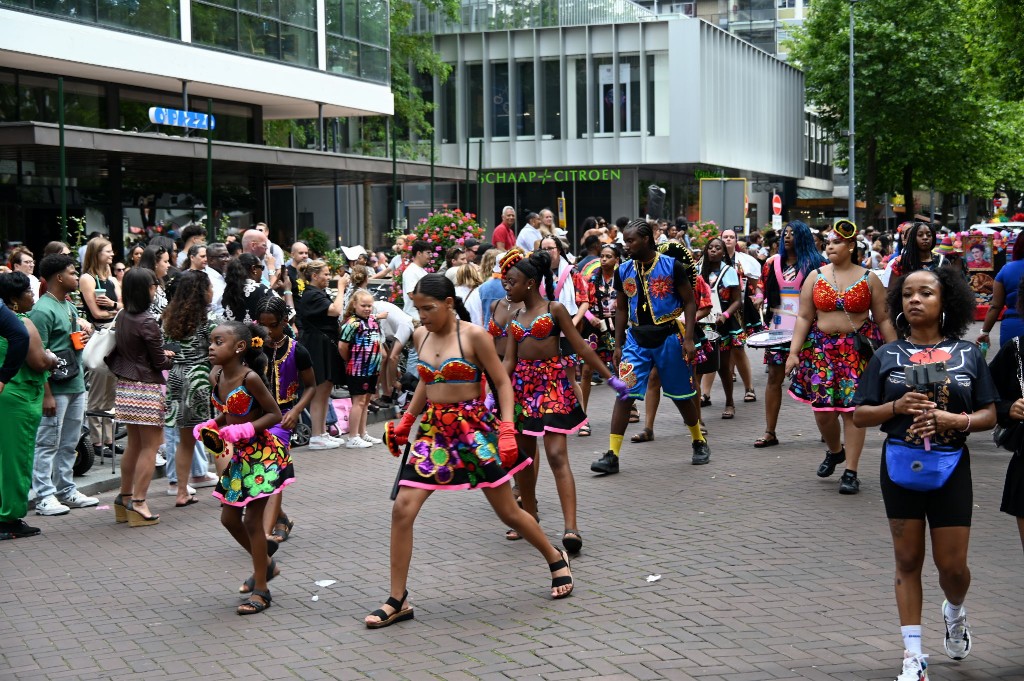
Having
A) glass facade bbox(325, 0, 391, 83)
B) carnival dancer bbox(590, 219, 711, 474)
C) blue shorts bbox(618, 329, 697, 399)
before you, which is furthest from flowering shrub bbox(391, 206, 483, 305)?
glass facade bbox(325, 0, 391, 83)

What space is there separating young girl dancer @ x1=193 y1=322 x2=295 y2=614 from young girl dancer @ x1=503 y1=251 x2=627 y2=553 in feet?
5.45

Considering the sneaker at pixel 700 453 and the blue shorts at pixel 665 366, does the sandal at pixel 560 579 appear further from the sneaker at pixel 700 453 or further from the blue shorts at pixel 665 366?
the sneaker at pixel 700 453

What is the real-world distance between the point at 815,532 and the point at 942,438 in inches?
126

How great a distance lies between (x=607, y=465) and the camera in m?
10.8

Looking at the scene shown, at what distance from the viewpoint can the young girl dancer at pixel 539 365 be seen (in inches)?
324

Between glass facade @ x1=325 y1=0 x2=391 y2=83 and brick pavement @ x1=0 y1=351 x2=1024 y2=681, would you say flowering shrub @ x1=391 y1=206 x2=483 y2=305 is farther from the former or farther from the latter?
glass facade @ x1=325 y1=0 x2=391 y2=83

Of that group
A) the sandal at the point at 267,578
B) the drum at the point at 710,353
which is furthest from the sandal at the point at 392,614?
the drum at the point at 710,353

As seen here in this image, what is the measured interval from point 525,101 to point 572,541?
142ft

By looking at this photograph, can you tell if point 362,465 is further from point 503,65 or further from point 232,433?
point 503,65

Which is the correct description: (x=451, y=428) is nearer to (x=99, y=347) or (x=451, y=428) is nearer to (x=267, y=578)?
(x=267, y=578)

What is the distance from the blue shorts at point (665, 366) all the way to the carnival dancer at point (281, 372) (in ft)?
9.87

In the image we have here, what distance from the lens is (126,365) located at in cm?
980

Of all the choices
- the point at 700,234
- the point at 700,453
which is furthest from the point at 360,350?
the point at 700,234

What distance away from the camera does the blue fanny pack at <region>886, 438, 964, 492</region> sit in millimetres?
5391
